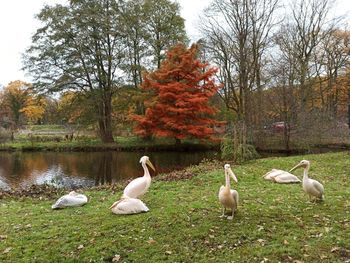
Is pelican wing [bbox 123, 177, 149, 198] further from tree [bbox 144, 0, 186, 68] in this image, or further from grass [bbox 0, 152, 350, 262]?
tree [bbox 144, 0, 186, 68]

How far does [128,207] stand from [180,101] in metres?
16.2

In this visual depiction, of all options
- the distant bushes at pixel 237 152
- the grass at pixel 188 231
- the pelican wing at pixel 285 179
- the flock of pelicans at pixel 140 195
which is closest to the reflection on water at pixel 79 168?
the distant bushes at pixel 237 152

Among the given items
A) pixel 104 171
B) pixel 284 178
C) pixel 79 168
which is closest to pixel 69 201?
pixel 284 178

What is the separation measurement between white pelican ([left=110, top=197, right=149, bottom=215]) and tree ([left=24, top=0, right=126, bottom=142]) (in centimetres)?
2313

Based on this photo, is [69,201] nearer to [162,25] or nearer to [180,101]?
[180,101]

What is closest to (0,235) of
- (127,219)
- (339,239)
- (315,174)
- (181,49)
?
(127,219)

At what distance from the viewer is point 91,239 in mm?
5207

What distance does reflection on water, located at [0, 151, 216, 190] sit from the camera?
48.3 ft

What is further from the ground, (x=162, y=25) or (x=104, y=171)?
(x=162, y=25)

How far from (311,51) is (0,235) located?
90.3 feet

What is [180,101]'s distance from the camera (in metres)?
22.2

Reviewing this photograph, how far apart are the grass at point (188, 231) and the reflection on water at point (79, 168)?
6793mm

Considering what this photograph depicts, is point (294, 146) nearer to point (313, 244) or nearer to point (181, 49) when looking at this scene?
point (181, 49)

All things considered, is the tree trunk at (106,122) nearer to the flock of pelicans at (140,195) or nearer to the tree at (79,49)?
the tree at (79,49)
